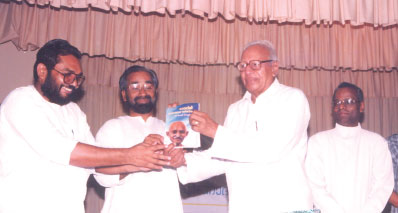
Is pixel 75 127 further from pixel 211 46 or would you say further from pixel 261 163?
pixel 211 46

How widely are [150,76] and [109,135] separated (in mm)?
671

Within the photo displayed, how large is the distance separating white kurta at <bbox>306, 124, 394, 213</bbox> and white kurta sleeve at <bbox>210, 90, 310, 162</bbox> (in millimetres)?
943

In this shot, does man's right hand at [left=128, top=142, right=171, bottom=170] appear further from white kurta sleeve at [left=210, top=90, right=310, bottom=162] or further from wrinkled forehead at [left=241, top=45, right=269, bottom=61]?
wrinkled forehead at [left=241, top=45, right=269, bottom=61]

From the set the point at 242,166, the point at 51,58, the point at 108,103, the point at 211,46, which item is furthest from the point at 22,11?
the point at 242,166

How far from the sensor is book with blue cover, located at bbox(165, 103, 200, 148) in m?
3.00

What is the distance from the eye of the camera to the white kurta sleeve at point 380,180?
12.1 ft

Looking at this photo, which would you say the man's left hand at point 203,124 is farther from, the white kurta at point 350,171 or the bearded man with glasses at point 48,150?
the white kurta at point 350,171

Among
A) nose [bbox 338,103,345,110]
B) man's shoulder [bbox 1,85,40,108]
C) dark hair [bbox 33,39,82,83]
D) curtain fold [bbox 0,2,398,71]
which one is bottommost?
nose [bbox 338,103,345,110]

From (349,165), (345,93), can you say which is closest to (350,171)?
(349,165)

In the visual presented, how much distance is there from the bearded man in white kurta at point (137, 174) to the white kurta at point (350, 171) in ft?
4.73

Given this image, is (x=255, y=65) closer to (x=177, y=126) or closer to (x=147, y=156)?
(x=177, y=126)

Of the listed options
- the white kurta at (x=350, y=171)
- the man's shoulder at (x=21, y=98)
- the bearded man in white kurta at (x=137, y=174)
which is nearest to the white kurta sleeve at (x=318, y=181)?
the white kurta at (x=350, y=171)

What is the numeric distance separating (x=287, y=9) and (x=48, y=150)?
144 inches

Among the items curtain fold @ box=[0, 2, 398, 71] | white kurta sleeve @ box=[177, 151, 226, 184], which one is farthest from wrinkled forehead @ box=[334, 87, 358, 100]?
curtain fold @ box=[0, 2, 398, 71]
